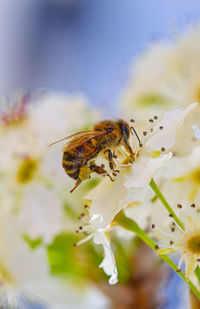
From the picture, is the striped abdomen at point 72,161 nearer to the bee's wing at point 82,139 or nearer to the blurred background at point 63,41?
the bee's wing at point 82,139

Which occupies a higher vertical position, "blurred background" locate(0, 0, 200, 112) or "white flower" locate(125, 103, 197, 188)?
"white flower" locate(125, 103, 197, 188)

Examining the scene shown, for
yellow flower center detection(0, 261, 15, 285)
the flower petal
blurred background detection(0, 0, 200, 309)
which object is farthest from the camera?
blurred background detection(0, 0, 200, 309)

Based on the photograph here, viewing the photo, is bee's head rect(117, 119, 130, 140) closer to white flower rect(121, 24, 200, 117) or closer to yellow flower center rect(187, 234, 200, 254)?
yellow flower center rect(187, 234, 200, 254)

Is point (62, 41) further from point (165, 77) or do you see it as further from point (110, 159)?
point (110, 159)

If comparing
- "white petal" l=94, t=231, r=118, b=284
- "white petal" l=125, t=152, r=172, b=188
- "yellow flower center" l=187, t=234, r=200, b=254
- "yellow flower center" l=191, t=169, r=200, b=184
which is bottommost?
"white petal" l=94, t=231, r=118, b=284

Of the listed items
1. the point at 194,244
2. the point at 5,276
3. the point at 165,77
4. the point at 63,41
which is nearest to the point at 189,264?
the point at 194,244

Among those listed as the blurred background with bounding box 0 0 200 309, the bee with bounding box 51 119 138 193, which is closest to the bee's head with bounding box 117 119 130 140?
the bee with bounding box 51 119 138 193

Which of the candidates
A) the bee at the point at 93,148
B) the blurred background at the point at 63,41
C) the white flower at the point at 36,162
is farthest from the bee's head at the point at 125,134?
the blurred background at the point at 63,41
